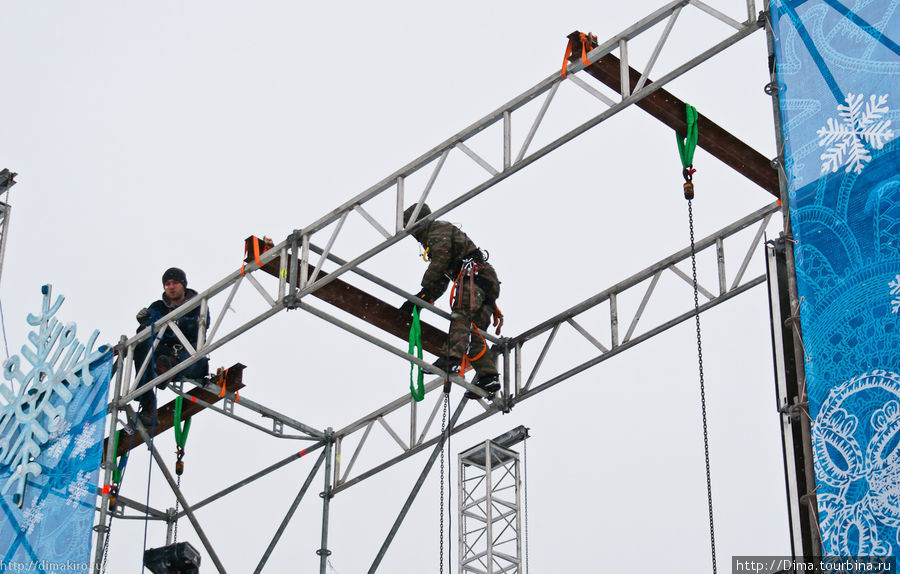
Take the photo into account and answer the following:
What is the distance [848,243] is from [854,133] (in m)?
0.76

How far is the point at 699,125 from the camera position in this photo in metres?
12.2

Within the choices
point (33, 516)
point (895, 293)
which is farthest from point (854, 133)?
point (33, 516)

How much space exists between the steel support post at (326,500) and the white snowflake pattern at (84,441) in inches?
104

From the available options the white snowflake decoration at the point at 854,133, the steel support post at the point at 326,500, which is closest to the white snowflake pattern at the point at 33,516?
the steel support post at the point at 326,500

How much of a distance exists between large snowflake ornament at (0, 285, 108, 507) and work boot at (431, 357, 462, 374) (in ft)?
10.5

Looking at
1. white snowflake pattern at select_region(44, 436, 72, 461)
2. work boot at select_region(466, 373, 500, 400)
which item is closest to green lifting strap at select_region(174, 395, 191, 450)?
white snowflake pattern at select_region(44, 436, 72, 461)

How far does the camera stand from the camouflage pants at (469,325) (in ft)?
45.5

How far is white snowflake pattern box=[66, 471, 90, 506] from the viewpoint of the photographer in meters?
14.0

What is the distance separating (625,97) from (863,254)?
269cm

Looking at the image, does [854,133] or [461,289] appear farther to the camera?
[461,289]

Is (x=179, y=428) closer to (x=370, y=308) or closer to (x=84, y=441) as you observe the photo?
(x=84, y=441)

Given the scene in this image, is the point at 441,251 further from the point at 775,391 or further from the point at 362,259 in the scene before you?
the point at 775,391

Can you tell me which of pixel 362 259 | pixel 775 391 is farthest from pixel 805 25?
pixel 362 259

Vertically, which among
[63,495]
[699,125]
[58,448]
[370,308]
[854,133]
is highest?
[699,125]
